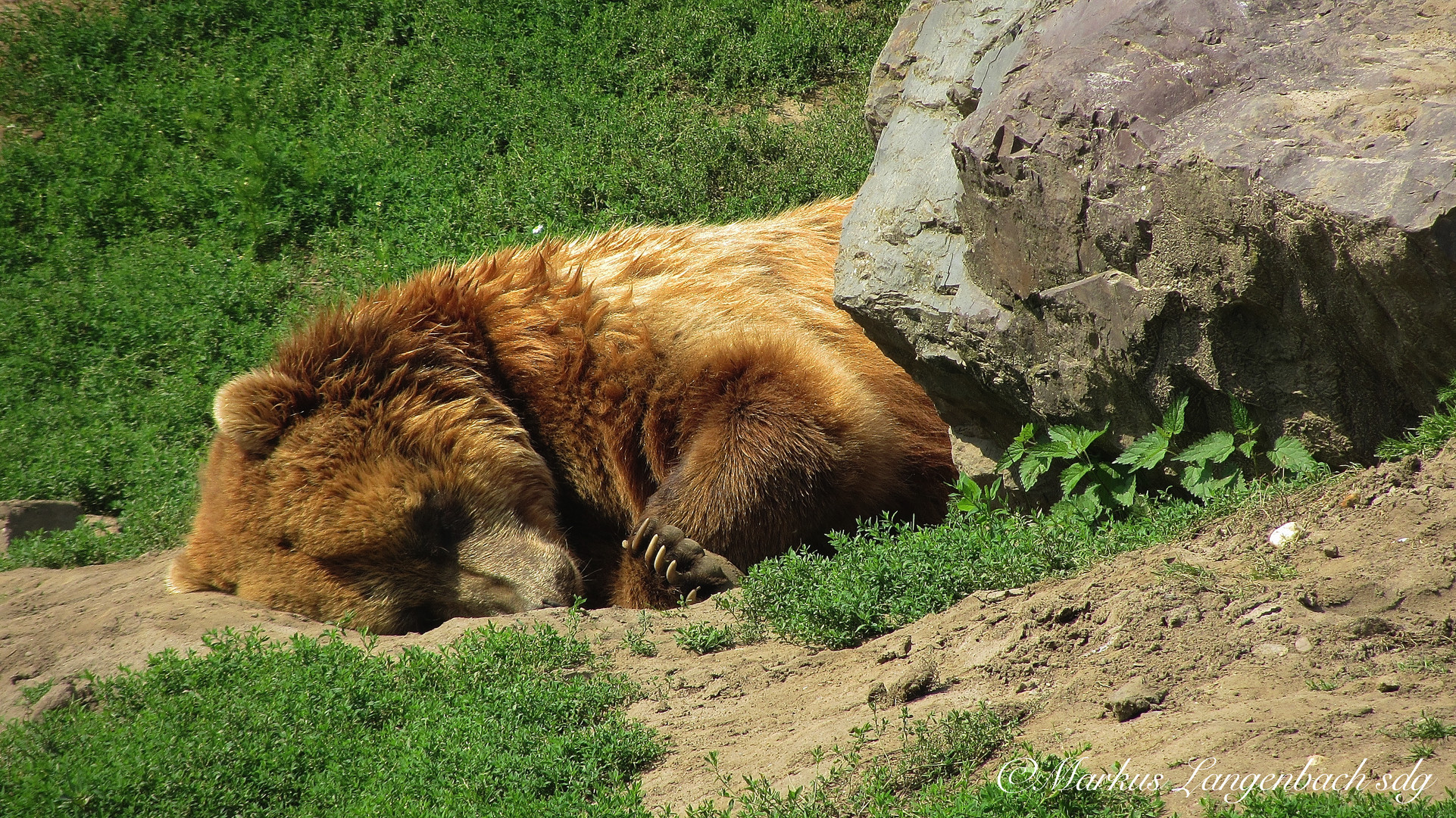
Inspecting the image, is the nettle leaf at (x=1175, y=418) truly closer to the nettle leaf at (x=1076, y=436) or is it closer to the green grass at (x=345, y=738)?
the nettle leaf at (x=1076, y=436)

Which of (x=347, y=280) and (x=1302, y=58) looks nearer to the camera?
(x=1302, y=58)

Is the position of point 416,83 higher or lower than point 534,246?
higher

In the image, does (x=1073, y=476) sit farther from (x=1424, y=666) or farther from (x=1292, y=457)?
(x=1424, y=666)

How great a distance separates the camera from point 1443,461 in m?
2.90

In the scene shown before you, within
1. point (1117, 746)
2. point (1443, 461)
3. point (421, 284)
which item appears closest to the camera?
point (1117, 746)

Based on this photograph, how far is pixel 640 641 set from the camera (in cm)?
387

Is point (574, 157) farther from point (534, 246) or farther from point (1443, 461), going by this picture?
point (1443, 461)

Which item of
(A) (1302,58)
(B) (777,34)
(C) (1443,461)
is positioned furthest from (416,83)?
(C) (1443,461)

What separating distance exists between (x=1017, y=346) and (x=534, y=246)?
278 cm

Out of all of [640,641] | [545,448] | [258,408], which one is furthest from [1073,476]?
[258,408]

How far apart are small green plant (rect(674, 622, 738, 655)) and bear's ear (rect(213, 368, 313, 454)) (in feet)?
7.03

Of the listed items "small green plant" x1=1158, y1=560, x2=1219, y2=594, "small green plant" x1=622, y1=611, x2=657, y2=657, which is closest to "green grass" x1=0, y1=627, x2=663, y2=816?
"small green plant" x1=622, y1=611, x2=657, y2=657

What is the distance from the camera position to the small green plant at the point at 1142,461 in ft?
→ 11.0

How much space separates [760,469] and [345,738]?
196 centimetres
